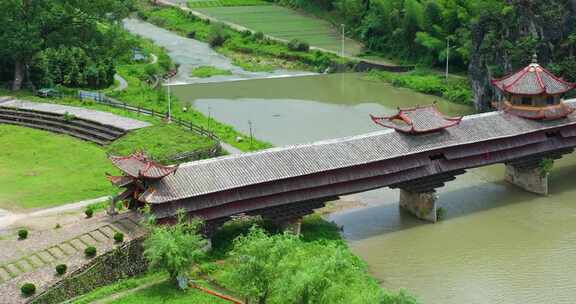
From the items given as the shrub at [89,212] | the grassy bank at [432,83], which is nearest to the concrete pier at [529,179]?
the grassy bank at [432,83]

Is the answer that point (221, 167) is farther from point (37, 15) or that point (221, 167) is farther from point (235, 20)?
point (235, 20)

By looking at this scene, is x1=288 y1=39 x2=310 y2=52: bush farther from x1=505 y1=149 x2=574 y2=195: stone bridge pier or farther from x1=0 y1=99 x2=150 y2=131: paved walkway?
x1=505 y1=149 x2=574 y2=195: stone bridge pier

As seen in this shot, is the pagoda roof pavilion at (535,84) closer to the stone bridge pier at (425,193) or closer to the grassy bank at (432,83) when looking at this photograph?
the stone bridge pier at (425,193)

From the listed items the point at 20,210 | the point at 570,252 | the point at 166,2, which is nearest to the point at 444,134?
the point at 570,252

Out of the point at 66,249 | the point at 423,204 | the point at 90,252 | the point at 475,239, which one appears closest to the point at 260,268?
the point at 90,252

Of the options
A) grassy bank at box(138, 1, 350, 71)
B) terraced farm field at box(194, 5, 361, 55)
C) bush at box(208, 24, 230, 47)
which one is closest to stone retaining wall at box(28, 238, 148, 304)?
grassy bank at box(138, 1, 350, 71)
